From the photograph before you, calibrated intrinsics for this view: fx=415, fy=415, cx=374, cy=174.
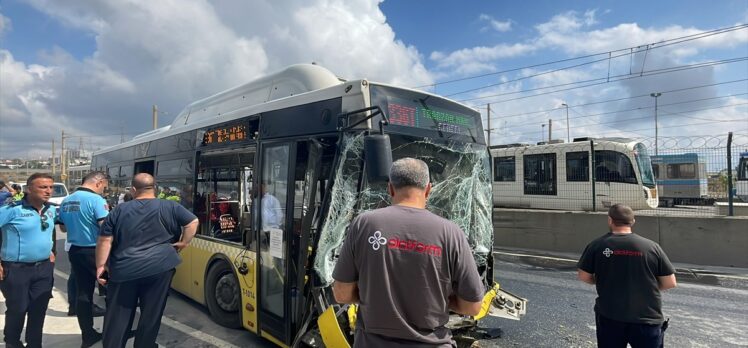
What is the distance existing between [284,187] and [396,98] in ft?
4.84

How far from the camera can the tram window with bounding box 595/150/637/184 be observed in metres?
14.8

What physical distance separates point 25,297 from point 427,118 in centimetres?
437

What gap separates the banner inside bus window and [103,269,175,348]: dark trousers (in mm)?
2643

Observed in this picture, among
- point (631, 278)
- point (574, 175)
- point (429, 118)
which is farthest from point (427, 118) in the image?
point (574, 175)

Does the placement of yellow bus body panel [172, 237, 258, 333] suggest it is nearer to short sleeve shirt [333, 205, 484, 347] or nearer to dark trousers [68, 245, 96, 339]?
dark trousers [68, 245, 96, 339]

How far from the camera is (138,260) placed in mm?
3662

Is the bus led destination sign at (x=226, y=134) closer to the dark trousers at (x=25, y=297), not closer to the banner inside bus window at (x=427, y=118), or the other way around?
the banner inside bus window at (x=427, y=118)

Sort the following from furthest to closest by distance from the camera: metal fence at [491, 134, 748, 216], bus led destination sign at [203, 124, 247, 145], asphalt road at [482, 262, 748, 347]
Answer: metal fence at [491, 134, 748, 216]
bus led destination sign at [203, 124, 247, 145]
asphalt road at [482, 262, 748, 347]

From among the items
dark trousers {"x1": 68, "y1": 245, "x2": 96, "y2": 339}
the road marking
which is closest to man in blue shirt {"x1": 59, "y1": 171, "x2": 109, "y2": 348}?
dark trousers {"x1": 68, "y1": 245, "x2": 96, "y2": 339}

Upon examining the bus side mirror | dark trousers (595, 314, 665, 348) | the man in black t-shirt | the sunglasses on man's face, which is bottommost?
dark trousers (595, 314, 665, 348)

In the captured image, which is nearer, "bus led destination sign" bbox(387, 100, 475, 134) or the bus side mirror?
the bus side mirror

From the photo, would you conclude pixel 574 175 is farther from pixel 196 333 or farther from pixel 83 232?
pixel 83 232

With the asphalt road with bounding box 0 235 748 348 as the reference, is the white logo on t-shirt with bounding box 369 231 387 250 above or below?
above

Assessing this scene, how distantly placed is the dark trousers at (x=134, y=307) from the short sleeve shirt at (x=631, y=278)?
3.78 metres
